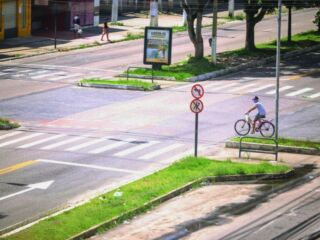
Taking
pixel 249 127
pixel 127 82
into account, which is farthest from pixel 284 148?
pixel 127 82

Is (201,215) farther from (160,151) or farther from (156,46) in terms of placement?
(156,46)

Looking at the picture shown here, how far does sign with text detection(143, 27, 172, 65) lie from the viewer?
5197 cm

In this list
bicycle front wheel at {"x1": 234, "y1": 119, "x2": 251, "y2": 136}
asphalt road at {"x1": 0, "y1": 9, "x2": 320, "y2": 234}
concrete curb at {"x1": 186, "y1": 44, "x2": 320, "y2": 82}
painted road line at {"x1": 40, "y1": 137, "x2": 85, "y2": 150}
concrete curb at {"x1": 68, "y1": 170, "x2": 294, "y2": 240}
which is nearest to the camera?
concrete curb at {"x1": 68, "y1": 170, "x2": 294, "y2": 240}

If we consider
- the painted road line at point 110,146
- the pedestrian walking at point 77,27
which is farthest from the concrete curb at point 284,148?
the pedestrian walking at point 77,27

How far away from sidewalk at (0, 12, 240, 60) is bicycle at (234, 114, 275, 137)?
24.3 metres

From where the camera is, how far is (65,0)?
71.1 m

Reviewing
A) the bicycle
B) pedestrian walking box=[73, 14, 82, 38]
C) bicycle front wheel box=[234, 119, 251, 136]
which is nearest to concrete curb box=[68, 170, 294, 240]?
the bicycle

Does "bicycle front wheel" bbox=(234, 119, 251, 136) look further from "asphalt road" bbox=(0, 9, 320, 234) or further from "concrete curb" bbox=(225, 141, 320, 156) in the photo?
"concrete curb" bbox=(225, 141, 320, 156)

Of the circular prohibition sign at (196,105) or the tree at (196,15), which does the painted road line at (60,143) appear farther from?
the tree at (196,15)

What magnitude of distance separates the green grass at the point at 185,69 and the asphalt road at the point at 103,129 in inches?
63.0

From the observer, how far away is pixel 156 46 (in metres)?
52.4

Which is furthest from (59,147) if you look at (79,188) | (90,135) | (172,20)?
(172,20)

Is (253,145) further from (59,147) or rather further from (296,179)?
(59,147)

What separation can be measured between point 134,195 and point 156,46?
2636 cm
